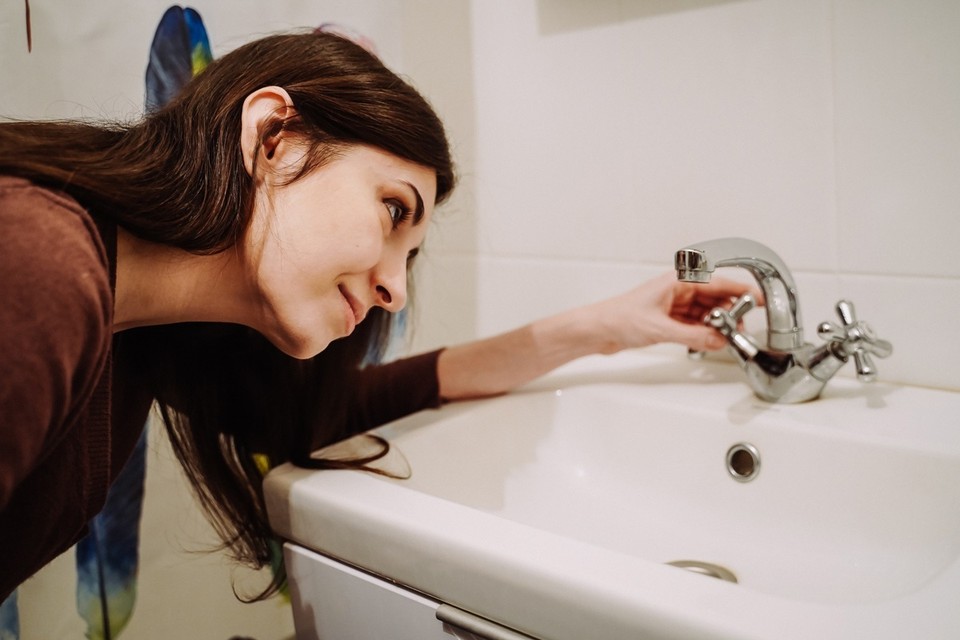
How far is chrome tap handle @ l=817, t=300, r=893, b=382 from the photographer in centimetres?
76

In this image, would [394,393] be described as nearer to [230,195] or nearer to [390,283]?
[390,283]

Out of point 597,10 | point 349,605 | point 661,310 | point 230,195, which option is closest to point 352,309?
point 230,195

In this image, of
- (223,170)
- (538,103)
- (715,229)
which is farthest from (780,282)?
(223,170)

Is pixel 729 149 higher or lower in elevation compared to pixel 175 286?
higher

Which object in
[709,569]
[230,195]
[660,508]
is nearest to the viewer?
A: [230,195]

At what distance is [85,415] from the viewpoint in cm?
59

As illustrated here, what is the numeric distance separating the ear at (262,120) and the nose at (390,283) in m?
0.14

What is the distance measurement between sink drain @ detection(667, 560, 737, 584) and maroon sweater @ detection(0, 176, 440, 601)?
1.66 feet

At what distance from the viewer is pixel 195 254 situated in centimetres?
62

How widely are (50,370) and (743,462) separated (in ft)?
2.03

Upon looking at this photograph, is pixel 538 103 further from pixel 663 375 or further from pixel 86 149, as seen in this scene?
pixel 86 149

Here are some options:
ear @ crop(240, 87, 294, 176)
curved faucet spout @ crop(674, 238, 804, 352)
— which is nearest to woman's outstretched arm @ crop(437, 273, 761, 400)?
curved faucet spout @ crop(674, 238, 804, 352)

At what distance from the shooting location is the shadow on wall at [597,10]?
88cm

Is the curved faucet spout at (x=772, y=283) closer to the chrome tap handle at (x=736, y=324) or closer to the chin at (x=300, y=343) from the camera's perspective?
the chrome tap handle at (x=736, y=324)
